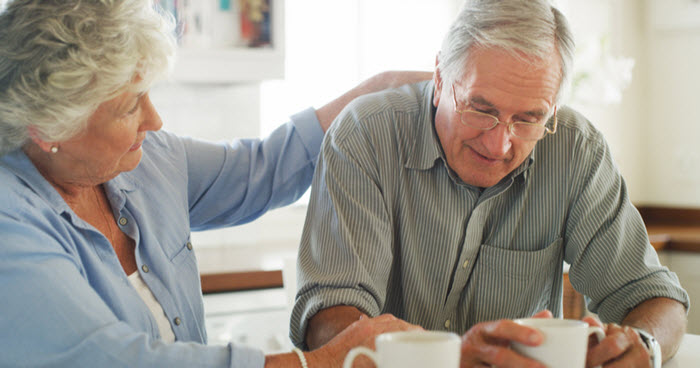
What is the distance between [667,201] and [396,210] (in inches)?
121

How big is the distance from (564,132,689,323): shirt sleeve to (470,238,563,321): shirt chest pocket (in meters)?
0.06

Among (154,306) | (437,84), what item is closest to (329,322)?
(154,306)

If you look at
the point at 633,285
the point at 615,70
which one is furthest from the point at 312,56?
the point at 633,285

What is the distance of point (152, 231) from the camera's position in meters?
1.30

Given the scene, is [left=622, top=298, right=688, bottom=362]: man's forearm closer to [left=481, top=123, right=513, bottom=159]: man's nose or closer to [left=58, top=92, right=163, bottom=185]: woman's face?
[left=481, top=123, right=513, bottom=159]: man's nose

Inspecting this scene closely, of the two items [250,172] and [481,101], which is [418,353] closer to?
[481,101]

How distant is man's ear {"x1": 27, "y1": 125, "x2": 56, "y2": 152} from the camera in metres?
1.07

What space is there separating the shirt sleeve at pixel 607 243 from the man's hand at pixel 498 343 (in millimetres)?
512

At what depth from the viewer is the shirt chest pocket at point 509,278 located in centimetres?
141

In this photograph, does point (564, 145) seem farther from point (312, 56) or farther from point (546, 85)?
point (312, 56)

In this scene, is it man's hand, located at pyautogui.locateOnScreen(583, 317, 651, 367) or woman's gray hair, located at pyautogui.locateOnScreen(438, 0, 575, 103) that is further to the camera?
woman's gray hair, located at pyautogui.locateOnScreen(438, 0, 575, 103)

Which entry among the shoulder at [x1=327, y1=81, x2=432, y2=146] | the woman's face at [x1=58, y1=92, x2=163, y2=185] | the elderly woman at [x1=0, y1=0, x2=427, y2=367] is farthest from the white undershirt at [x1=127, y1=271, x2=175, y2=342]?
the shoulder at [x1=327, y1=81, x2=432, y2=146]

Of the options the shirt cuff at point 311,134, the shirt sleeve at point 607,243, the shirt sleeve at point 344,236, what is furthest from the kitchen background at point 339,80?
the shirt sleeve at point 607,243

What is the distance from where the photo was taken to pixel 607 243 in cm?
140
